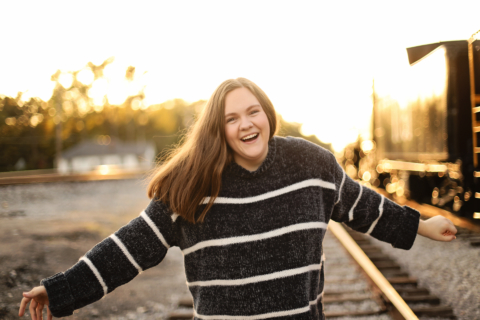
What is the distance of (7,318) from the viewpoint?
448 cm

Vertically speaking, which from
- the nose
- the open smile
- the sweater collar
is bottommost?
the sweater collar

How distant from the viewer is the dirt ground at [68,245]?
15.8 ft

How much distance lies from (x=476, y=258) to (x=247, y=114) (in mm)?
5526

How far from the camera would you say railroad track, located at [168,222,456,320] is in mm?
3969

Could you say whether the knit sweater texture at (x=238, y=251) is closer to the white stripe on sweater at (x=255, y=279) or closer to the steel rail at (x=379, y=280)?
the white stripe on sweater at (x=255, y=279)

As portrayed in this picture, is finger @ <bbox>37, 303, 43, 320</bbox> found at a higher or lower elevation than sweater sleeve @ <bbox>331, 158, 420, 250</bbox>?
lower

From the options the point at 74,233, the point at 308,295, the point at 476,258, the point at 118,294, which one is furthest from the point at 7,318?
the point at 476,258

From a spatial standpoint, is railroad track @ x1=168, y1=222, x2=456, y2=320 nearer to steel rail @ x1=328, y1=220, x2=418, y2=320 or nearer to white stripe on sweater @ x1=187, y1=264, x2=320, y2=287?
steel rail @ x1=328, y1=220, x2=418, y2=320

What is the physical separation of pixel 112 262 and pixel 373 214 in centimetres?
123

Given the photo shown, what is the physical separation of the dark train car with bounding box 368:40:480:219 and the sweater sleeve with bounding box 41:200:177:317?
5.22 m

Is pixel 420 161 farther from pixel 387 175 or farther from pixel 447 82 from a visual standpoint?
pixel 387 175

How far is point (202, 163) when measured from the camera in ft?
6.07

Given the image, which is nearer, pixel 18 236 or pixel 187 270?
pixel 187 270

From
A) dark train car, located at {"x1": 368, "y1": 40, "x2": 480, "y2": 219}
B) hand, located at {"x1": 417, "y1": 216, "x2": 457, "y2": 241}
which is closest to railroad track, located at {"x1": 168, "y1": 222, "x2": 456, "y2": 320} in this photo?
hand, located at {"x1": 417, "y1": 216, "x2": 457, "y2": 241}
